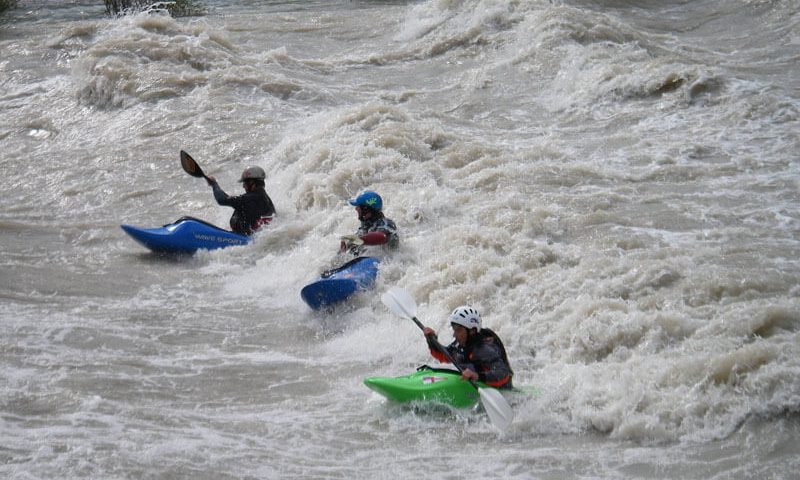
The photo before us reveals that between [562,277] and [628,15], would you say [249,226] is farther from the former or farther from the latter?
[628,15]

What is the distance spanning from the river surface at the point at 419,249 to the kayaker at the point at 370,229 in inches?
9.4

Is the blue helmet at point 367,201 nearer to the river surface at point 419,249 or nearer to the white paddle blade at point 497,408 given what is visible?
the river surface at point 419,249

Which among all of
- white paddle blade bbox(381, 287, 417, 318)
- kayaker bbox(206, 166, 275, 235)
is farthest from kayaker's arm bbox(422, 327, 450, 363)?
kayaker bbox(206, 166, 275, 235)

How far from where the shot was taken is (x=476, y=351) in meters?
5.78

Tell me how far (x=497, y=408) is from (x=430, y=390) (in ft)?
1.89

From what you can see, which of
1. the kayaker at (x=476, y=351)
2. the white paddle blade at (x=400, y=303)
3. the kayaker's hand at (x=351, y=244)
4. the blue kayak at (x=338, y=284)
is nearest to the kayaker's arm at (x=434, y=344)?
the kayaker at (x=476, y=351)

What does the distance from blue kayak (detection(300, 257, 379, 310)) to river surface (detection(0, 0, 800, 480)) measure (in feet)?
0.44

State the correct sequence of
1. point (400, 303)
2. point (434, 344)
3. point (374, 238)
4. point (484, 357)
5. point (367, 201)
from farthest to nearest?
1. point (367, 201)
2. point (374, 238)
3. point (400, 303)
4. point (434, 344)
5. point (484, 357)

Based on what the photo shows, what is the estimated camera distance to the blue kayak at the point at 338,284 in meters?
7.47

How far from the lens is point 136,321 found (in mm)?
7477

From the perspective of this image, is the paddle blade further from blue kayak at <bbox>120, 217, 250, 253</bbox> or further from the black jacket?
blue kayak at <bbox>120, 217, 250, 253</bbox>

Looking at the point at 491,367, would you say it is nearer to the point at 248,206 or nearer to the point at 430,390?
the point at 430,390

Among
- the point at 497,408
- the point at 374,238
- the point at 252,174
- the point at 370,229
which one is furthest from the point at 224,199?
the point at 497,408

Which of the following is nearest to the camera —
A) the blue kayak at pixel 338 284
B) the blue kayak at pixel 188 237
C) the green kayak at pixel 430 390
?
the green kayak at pixel 430 390
